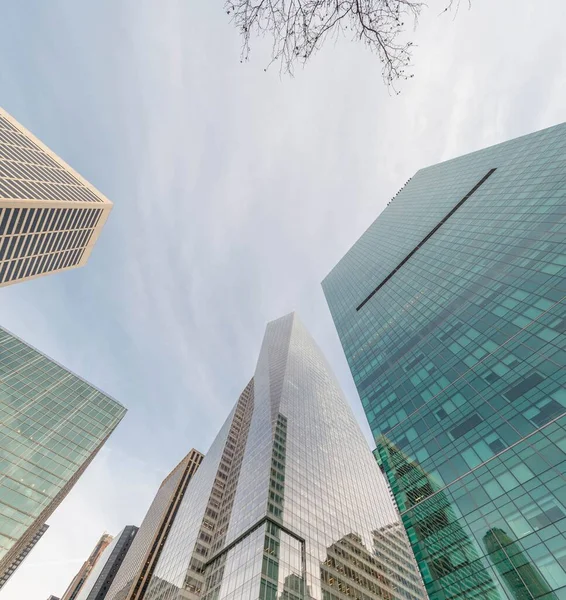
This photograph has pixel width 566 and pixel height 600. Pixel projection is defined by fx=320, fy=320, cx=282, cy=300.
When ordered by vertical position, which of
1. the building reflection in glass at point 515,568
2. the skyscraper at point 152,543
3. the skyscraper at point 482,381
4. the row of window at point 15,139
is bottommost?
the building reflection in glass at point 515,568

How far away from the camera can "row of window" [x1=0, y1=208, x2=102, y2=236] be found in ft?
213

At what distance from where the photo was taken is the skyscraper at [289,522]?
46.7m

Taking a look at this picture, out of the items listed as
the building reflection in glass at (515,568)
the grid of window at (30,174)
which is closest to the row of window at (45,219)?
the grid of window at (30,174)

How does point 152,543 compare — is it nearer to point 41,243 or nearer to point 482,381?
point 41,243

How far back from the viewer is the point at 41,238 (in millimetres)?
80625

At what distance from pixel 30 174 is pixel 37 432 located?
62.4m

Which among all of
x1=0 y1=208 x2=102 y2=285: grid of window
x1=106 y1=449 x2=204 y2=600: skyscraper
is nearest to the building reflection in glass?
x1=0 y1=208 x2=102 y2=285: grid of window

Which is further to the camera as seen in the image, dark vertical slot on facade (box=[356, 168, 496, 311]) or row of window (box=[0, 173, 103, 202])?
dark vertical slot on facade (box=[356, 168, 496, 311])

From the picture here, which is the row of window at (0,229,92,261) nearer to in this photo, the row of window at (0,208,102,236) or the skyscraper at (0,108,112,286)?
the skyscraper at (0,108,112,286)

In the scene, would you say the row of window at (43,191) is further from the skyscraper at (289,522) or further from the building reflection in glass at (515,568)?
the building reflection in glass at (515,568)

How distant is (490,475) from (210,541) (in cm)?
6553

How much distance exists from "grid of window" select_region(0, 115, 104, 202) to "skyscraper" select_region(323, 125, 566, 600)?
250ft

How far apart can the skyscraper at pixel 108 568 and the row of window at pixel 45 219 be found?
6170 inches

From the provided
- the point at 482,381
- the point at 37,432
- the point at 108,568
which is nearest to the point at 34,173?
the point at 37,432
